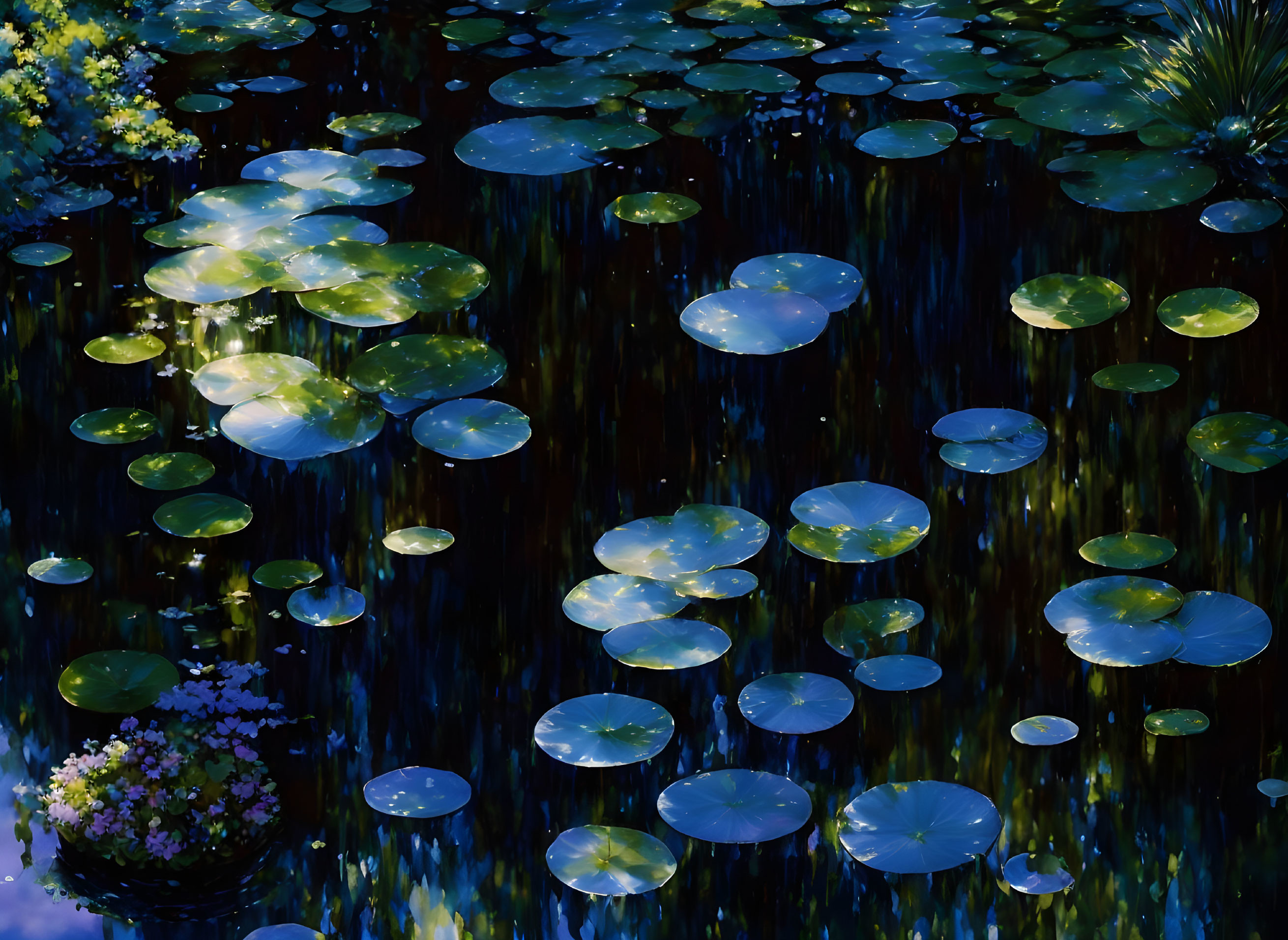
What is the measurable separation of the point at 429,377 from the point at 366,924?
1.05m

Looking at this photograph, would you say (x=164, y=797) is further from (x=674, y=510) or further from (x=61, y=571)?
(x=674, y=510)

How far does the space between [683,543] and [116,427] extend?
118 cm

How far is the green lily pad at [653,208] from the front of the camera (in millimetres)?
3164

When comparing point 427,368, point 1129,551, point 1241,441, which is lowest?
point 1129,551

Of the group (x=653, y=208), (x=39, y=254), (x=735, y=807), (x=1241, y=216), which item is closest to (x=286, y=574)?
(x=735, y=807)

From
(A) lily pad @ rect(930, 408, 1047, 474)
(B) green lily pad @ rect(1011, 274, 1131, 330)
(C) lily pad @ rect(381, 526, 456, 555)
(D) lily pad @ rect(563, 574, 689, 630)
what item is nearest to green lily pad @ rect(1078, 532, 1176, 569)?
(A) lily pad @ rect(930, 408, 1047, 474)

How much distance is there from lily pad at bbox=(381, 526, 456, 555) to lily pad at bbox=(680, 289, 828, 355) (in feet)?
2.21

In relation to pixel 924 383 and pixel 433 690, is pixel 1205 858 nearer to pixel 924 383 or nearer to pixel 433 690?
pixel 924 383

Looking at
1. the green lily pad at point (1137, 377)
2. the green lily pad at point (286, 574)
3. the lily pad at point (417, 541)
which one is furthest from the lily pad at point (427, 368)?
the green lily pad at point (1137, 377)

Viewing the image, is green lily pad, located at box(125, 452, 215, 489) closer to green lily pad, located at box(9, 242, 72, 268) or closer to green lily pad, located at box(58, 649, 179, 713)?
green lily pad, located at box(58, 649, 179, 713)

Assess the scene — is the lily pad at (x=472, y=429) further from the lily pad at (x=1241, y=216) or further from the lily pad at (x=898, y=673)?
the lily pad at (x=1241, y=216)

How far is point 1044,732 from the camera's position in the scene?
88.5 inches

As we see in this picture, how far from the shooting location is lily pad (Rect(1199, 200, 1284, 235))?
3066mm

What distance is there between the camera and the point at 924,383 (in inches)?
111
